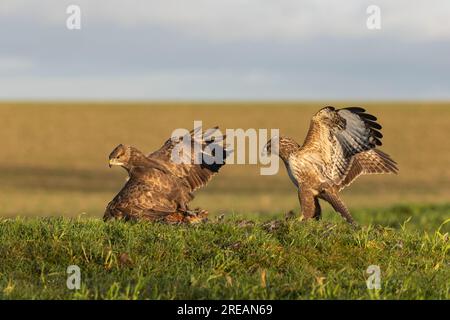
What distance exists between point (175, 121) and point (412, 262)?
55.4m

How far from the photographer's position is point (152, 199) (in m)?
11.7

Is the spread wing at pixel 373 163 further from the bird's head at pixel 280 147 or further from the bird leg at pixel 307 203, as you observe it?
the bird's head at pixel 280 147

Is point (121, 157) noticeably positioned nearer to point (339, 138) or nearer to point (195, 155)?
point (195, 155)

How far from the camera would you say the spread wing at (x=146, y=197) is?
459 inches

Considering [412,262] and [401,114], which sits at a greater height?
[401,114]

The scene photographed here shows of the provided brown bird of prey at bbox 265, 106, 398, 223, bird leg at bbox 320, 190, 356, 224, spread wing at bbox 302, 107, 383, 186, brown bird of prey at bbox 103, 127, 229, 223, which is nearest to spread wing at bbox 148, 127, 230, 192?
brown bird of prey at bbox 103, 127, 229, 223

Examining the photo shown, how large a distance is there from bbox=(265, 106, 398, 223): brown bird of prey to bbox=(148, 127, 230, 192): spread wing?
1242 millimetres

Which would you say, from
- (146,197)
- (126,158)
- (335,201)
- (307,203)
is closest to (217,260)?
(146,197)

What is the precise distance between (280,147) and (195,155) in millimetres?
1583

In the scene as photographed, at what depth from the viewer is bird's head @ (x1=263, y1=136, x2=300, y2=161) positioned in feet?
39.3

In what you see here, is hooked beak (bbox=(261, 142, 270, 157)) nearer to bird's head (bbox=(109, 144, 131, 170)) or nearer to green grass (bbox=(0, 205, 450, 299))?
green grass (bbox=(0, 205, 450, 299))

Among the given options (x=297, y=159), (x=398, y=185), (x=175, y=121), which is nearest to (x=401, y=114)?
(x=175, y=121)

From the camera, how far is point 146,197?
460 inches
